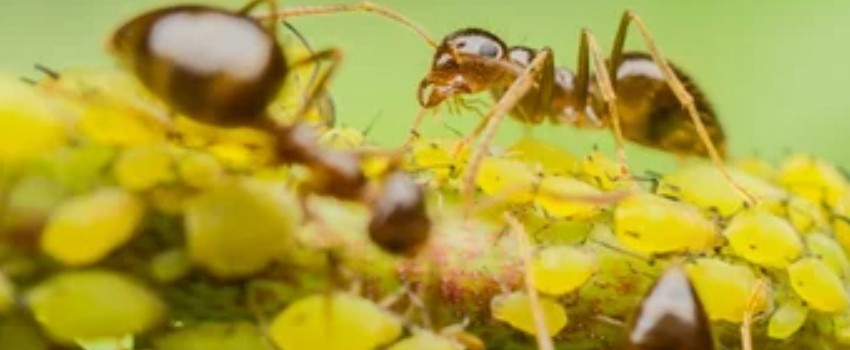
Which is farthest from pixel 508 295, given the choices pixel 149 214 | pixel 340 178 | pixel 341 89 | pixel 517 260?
pixel 341 89

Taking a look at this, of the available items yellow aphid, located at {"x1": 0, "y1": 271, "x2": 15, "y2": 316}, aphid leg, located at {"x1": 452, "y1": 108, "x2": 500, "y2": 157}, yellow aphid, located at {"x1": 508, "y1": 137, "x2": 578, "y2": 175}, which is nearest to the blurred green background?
aphid leg, located at {"x1": 452, "y1": 108, "x2": 500, "y2": 157}

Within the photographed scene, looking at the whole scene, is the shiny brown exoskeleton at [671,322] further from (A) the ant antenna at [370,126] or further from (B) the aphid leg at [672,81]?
(A) the ant antenna at [370,126]

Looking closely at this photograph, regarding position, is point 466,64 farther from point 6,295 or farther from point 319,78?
point 6,295

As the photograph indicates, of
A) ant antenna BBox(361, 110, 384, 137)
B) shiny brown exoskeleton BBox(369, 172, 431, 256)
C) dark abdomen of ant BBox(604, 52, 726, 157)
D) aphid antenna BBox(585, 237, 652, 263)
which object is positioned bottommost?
dark abdomen of ant BBox(604, 52, 726, 157)

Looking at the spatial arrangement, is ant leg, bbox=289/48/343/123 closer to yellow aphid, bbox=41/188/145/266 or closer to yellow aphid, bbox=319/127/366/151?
yellow aphid, bbox=319/127/366/151

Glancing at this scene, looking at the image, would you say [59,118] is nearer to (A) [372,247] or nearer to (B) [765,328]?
(A) [372,247]

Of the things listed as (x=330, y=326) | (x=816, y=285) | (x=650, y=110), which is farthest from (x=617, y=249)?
(x=650, y=110)

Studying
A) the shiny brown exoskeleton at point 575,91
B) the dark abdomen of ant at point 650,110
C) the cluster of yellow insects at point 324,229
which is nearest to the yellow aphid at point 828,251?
the cluster of yellow insects at point 324,229
